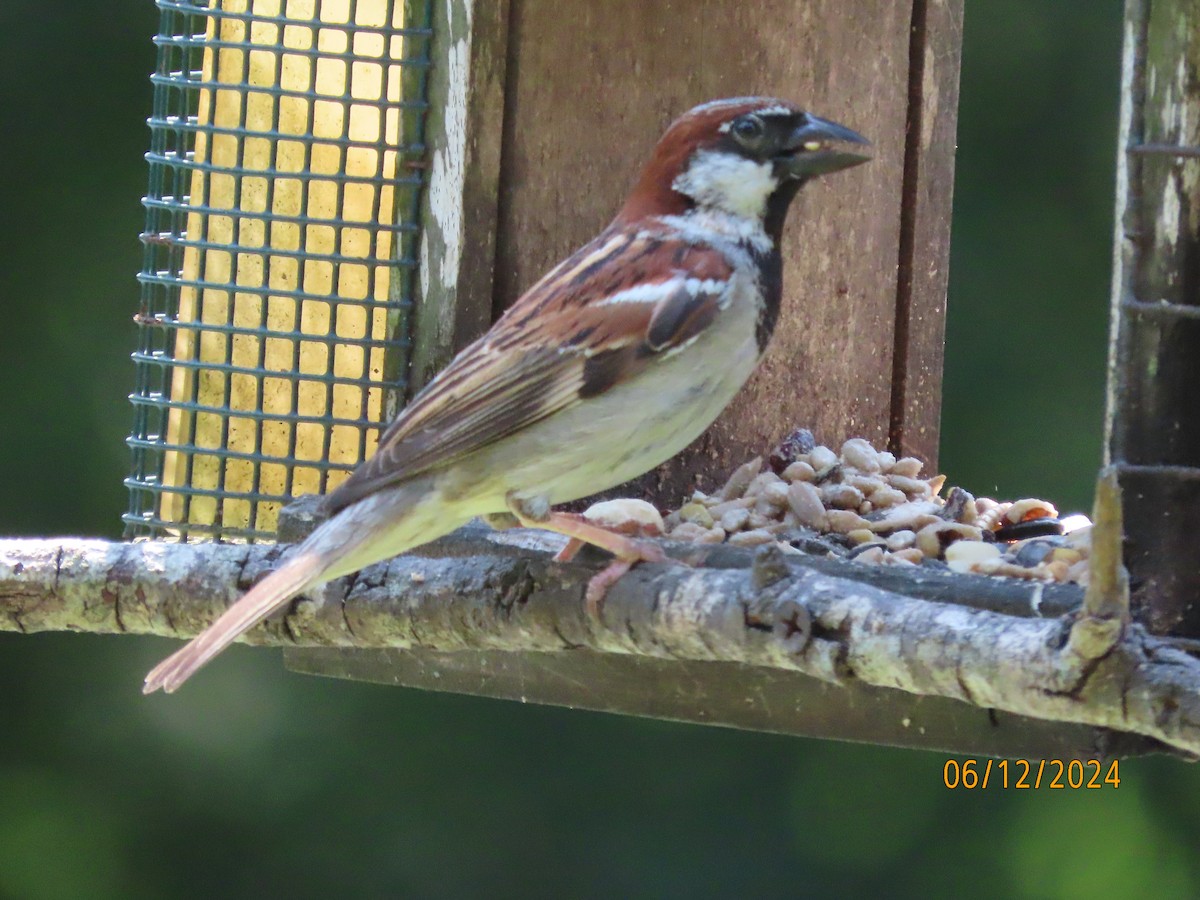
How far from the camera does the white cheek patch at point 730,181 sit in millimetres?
3801

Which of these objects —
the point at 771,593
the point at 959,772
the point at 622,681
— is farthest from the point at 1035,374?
the point at 771,593

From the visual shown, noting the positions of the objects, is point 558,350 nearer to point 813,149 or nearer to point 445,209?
point 813,149

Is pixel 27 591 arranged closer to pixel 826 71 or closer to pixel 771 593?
pixel 771 593

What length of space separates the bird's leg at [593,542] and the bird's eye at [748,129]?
802 mm

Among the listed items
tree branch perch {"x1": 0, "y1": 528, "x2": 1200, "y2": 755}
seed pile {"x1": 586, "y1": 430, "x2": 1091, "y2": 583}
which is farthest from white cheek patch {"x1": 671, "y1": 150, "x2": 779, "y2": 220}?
tree branch perch {"x1": 0, "y1": 528, "x2": 1200, "y2": 755}

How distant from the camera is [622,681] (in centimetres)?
347

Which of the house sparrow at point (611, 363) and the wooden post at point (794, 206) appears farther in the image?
the wooden post at point (794, 206)

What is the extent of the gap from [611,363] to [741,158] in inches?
20.3

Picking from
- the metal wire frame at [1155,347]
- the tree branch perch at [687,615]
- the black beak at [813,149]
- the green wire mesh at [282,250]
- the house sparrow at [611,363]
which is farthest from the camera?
the green wire mesh at [282,250]

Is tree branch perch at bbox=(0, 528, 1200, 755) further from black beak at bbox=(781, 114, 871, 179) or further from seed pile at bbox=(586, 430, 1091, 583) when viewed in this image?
black beak at bbox=(781, 114, 871, 179)

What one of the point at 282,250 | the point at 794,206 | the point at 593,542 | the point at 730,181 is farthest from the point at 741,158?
the point at 282,250

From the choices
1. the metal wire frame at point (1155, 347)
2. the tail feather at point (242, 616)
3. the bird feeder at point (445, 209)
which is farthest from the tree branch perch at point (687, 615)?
the bird feeder at point (445, 209)

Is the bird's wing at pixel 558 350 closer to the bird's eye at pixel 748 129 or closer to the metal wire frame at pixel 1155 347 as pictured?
the bird's eye at pixel 748 129
